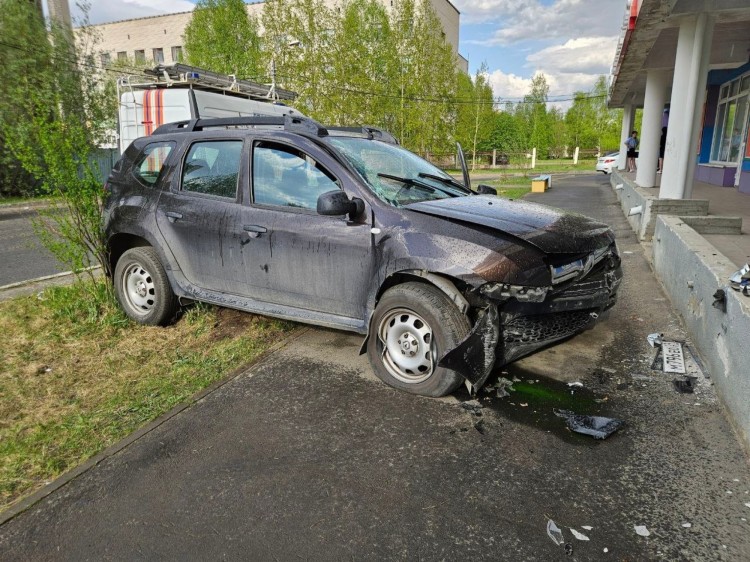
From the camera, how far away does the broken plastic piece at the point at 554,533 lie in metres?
2.38

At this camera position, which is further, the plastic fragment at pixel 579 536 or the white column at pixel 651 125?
the white column at pixel 651 125

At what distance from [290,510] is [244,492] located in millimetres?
308

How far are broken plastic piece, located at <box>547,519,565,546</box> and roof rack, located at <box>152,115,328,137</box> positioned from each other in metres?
3.30

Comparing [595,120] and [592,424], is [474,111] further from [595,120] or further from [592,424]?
[592,424]

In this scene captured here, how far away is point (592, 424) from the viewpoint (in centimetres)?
334

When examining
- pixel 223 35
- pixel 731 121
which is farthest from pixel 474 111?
pixel 731 121

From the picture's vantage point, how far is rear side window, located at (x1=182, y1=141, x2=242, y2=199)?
4.57 meters

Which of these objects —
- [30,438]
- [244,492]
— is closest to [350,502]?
[244,492]

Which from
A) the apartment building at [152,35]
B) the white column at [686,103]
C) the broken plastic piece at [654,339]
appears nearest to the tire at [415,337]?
the broken plastic piece at [654,339]

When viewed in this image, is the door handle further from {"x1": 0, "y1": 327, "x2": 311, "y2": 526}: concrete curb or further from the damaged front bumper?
the damaged front bumper

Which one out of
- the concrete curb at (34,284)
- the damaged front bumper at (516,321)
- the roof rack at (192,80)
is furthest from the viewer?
the roof rack at (192,80)

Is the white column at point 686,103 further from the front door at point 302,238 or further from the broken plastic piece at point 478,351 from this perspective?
the front door at point 302,238

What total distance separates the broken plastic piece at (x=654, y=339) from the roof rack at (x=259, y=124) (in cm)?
→ 337

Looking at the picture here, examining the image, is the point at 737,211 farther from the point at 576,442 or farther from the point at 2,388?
the point at 2,388
